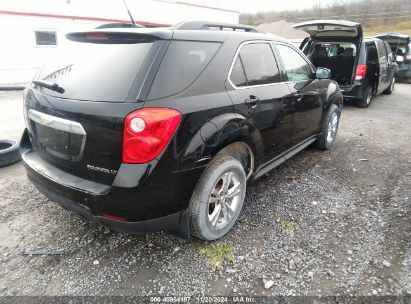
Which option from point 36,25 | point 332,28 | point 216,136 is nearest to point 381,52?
point 332,28

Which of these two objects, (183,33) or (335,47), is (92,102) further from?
(335,47)

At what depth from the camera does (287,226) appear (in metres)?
3.07

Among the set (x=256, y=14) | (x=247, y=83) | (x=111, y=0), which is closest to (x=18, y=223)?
(x=247, y=83)

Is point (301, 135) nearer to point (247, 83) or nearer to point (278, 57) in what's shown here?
point (278, 57)

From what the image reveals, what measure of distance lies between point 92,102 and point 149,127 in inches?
18.6

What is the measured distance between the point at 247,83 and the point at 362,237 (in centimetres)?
175

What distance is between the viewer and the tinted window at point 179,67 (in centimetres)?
218

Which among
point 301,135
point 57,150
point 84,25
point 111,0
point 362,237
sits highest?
point 111,0

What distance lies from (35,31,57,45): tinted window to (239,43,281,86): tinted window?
10.1 metres

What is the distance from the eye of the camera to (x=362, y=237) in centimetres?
290

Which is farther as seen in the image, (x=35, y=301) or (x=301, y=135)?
(x=301, y=135)

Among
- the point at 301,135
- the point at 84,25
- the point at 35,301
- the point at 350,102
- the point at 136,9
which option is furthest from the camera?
the point at 136,9

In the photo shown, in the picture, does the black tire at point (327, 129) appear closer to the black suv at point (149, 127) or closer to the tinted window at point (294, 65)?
the tinted window at point (294, 65)

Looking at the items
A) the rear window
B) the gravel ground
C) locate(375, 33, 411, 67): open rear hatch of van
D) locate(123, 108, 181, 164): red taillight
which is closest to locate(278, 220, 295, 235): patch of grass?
the gravel ground
